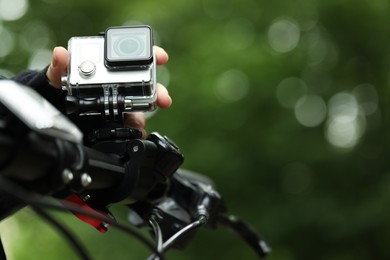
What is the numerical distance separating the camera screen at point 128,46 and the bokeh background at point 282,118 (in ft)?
13.8

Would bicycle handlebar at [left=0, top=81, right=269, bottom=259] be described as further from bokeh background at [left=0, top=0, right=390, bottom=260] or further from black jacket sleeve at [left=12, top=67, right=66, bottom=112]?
bokeh background at [left=0, top=0, right=390, bottom=260]

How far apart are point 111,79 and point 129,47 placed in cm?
9

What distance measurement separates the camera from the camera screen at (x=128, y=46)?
1.44m

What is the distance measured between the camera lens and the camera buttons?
59 mm

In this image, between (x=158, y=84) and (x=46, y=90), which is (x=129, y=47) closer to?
(x=158, y=84)

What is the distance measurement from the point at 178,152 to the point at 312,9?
16.3 ft

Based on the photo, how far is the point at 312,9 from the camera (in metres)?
6.20

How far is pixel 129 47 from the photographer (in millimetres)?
1479

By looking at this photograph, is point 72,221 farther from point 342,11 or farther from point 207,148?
point 342,11

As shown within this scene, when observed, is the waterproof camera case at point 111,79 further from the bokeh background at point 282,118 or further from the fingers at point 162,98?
the bokeh background at point 282,118

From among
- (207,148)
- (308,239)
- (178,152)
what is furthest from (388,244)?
(178,152)

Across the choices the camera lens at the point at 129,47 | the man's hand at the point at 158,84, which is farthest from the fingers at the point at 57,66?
the camera lens at the point at 129,47

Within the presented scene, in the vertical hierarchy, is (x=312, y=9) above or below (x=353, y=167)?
above

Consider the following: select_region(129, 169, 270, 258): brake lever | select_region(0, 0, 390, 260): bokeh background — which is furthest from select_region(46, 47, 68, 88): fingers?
select_region(0, 0, 390, 260): bokeh background
